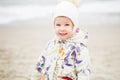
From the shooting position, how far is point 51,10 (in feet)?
40.8

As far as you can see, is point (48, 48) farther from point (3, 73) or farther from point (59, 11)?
point (3, 73)

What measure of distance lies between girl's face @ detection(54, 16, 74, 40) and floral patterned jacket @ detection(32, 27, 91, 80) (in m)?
0.06

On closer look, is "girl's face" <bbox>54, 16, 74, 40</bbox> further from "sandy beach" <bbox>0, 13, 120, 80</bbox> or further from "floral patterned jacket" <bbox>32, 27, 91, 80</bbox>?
"sandy beach" <bbox>0, 13, 120, 80</bbox>

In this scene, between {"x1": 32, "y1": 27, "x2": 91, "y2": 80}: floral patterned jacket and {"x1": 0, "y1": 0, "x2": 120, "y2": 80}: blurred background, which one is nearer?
{"x1": 32, "y1": 27, "x2": 91, "y2": 80}: floral patterned jacket

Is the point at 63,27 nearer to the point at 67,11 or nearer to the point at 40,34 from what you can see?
the point at 67,11

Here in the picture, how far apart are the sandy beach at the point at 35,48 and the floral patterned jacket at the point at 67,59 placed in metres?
1.94

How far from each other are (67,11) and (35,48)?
4.37m

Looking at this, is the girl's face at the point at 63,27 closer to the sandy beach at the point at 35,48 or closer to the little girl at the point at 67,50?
the little girl at the point at 67,50

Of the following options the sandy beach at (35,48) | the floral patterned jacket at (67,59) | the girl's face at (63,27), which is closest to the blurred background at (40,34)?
the sandy beach at (35,48)

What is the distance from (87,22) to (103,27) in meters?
0.78

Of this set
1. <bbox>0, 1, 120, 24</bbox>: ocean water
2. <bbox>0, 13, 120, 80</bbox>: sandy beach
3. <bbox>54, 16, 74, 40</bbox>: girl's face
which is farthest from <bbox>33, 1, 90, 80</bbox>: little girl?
<bbox>0, 1, 120, 24</bbox>: ocean water

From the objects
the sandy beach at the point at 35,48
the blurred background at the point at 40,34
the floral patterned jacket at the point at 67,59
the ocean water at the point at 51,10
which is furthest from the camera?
the ocean water at the point at 51,10

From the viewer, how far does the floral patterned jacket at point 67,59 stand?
313 cm

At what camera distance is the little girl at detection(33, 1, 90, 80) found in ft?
10.3
